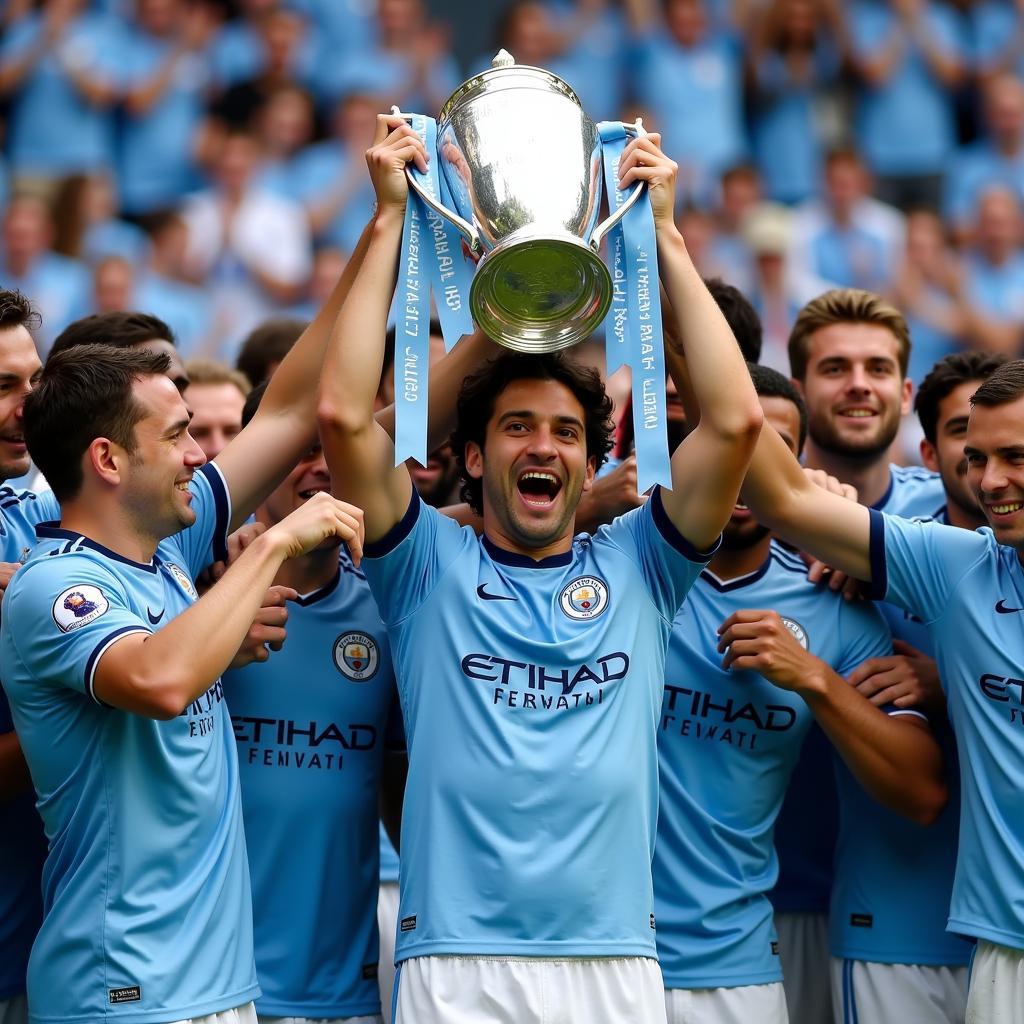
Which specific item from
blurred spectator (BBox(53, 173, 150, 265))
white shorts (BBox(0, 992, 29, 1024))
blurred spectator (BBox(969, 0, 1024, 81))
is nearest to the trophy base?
white shorts (BBox(0, 992, 29, 1024))

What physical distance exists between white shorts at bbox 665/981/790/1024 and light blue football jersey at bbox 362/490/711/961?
0.47 metres

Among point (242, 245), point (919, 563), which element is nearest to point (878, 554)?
point (919, 563)

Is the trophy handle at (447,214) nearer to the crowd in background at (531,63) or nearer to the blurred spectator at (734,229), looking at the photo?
the crowd in background at (531,63)

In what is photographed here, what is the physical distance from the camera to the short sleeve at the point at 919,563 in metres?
4.24

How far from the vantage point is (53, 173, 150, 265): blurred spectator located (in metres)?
9.66

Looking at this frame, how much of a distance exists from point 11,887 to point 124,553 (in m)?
0.94

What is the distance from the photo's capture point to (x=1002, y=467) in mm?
4090

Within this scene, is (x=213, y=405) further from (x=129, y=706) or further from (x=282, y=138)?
(x=282, y=138)

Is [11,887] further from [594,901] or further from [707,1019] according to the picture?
[707,1019]

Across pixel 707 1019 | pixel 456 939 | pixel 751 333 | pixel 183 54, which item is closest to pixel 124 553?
pixel 456 939

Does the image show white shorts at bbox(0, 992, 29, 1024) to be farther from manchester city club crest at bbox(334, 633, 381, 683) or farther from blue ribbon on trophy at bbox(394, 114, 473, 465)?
blue ribbon on trophy at bbox(394, 114, 473, 465)

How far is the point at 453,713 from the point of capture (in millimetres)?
3844

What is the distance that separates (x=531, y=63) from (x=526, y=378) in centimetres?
708

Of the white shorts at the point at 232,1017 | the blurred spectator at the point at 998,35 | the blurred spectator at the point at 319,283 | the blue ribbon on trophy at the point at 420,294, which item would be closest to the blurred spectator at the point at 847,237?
the blurred spectator at the point at 998,35
